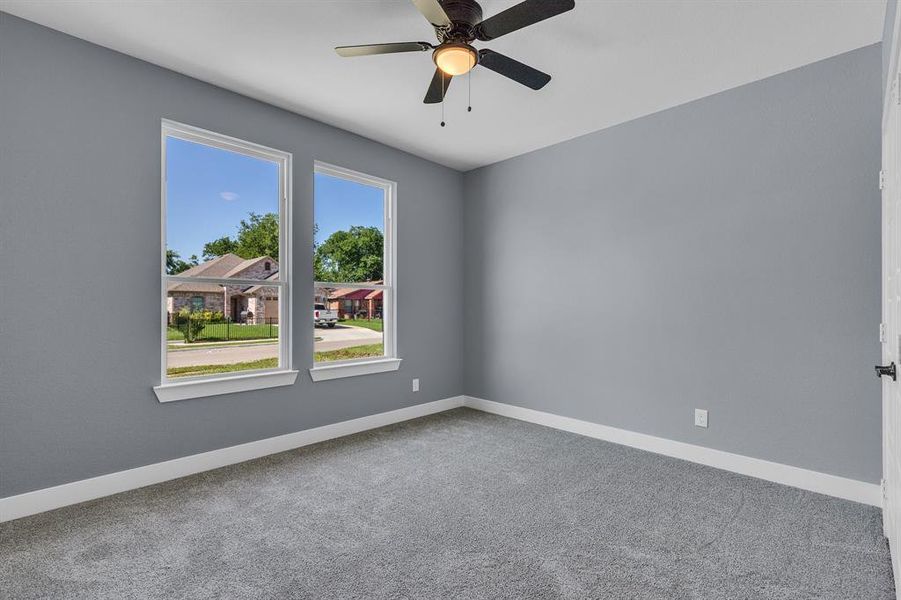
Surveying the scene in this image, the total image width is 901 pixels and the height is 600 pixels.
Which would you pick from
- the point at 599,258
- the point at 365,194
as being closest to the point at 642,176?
the point at 599,258

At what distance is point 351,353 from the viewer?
3.99 metres

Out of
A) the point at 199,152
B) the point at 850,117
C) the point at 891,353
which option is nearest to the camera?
the point at 891,353

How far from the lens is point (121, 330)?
8.70ft

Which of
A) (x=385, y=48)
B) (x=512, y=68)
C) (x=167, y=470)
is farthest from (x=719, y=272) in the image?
(x=167, y=470)

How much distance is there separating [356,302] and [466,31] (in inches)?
99.7

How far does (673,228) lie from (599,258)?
642mm

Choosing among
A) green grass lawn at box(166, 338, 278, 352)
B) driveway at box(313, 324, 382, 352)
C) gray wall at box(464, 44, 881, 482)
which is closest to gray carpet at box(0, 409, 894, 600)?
gray wall at box(464, 44, 881, 482)

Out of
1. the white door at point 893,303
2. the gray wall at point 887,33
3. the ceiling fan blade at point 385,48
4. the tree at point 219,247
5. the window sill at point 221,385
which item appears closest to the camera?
the white door at point 893,303

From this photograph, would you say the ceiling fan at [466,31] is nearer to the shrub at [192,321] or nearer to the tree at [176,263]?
the tree at [176,263]

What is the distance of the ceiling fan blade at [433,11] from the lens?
5.93 feet

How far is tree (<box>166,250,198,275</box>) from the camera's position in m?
2.90

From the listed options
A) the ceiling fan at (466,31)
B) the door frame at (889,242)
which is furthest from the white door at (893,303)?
the ceiling fan at (466,31)

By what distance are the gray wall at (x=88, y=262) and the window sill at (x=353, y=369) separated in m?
0.34

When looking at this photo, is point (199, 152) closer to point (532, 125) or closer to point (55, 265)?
point (55, 265)
